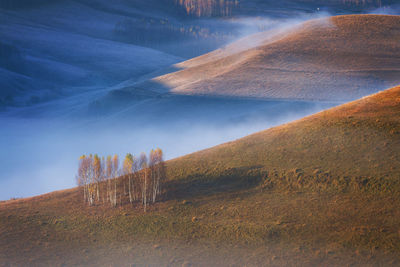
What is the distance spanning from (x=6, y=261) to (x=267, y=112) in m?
51.1

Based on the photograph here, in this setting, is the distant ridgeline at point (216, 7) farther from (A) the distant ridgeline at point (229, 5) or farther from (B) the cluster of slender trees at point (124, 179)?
(B) the cluster of slender trees at point (124, 179)

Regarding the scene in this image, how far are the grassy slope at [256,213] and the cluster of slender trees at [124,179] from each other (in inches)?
43.6

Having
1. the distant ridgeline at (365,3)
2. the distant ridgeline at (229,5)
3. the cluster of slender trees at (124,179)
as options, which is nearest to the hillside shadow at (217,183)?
the cluster of slender trees at (124,179)

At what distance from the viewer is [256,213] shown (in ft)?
77.7

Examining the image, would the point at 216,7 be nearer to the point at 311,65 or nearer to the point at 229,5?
the point at 229,5

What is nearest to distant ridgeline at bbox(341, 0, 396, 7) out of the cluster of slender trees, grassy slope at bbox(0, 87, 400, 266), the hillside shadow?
grassy slope at bbox(0, 87, 400, 266)

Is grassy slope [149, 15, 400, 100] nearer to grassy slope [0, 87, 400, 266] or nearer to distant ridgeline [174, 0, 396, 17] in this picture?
grassy slope [0, 87, 400, 266]

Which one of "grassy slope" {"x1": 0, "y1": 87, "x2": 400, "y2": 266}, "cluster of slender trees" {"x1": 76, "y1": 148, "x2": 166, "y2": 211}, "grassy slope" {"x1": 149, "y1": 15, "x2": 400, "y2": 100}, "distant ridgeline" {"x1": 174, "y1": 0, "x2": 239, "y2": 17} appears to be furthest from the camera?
"distant ridgeline" {"x1": 174, "y1": 0, "x2": 239, "y2": 17}

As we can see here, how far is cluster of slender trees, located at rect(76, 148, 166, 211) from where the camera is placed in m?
27.4

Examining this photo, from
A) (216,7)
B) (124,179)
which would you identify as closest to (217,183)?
(124,179)

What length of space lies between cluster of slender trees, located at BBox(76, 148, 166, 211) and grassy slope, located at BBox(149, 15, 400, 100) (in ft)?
142

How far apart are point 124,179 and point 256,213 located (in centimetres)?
1150

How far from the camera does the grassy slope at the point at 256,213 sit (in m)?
19.9

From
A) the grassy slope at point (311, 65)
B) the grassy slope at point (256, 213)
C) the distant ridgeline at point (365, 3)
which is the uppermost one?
the distant ridgeline at point (365, 3)
